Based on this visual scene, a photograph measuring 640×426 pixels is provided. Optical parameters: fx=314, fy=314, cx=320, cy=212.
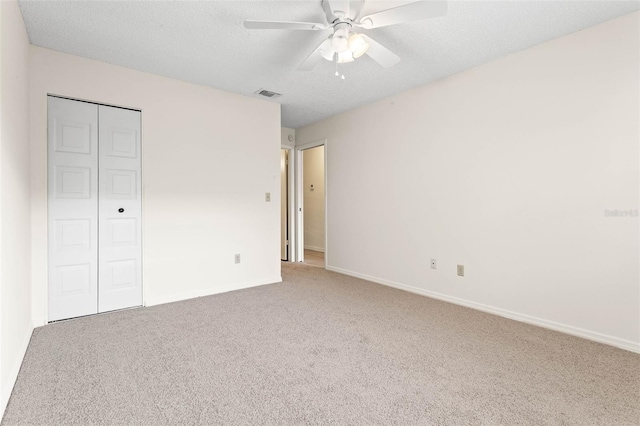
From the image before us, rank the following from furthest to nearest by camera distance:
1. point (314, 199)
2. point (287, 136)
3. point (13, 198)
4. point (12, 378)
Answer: point (314, 199)
point (287, 136)
point (13, 198)
point (12, 378)

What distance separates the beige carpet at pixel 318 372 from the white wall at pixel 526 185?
37 cm

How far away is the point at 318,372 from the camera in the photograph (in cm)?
190

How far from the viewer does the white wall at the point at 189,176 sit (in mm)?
2703

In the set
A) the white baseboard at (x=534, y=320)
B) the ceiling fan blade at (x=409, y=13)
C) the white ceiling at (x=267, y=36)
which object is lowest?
the white baseboard at (x=534, y=320)

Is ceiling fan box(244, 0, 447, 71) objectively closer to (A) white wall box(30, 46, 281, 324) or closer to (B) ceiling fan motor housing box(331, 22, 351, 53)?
(B) ceiling fan motor housing box(331, 22, 351, 53)

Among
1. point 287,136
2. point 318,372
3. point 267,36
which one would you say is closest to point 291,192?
point 287,136

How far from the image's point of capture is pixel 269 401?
163cm

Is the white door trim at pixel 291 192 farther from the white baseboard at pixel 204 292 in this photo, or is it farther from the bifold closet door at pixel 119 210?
the bifold closet door at pixel 119 210

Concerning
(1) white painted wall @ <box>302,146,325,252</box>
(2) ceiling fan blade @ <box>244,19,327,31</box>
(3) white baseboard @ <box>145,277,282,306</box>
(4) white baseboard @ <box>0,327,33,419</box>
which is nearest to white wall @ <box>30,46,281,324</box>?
(3) white baseboard @ <box>145,277,282,306</box>

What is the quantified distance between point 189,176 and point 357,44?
225 cm

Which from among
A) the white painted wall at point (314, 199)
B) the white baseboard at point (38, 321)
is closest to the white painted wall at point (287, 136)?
the white painted wall at point (314, 199)

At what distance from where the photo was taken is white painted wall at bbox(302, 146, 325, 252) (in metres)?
6.68

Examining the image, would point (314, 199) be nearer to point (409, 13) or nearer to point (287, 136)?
point (287, 136)

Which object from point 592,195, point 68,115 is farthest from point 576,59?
point 68,115
